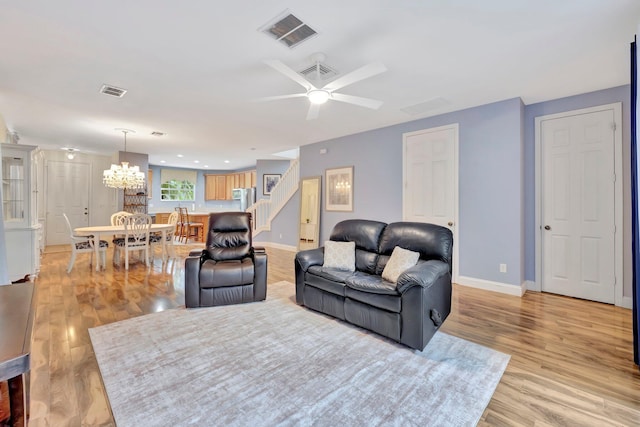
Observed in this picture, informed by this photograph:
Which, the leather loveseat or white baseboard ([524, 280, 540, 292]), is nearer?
the leather loveseat

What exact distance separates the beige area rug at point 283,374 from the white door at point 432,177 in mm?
2311

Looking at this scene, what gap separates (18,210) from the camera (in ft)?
14.0

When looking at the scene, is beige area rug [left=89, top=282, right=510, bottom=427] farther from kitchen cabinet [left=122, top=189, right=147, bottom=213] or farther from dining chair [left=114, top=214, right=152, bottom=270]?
kitchen cabinet [left=122, top=189, right=147, bottom=213]

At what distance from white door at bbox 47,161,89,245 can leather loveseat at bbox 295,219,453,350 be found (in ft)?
24.5

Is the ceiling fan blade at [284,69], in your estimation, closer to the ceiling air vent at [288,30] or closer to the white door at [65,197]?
Result: the ceiling air vent at [288,30]

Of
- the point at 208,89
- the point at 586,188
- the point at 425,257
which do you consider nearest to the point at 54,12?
the point at 208,89

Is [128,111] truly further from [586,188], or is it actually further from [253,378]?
[586,188]

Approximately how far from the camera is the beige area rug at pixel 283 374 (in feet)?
5.37

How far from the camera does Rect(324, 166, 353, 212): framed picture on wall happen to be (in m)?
5.79

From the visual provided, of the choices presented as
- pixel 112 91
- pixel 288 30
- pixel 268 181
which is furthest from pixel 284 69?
pixel 268 181

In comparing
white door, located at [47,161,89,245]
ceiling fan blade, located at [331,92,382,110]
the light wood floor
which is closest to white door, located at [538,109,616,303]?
the light wood floor

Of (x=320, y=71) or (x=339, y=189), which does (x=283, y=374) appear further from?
(x=339, y=189)

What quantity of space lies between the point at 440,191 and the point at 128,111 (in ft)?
16.2

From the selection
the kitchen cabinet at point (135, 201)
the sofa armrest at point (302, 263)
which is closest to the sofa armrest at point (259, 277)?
the sofa armrest at point (302, 263)
